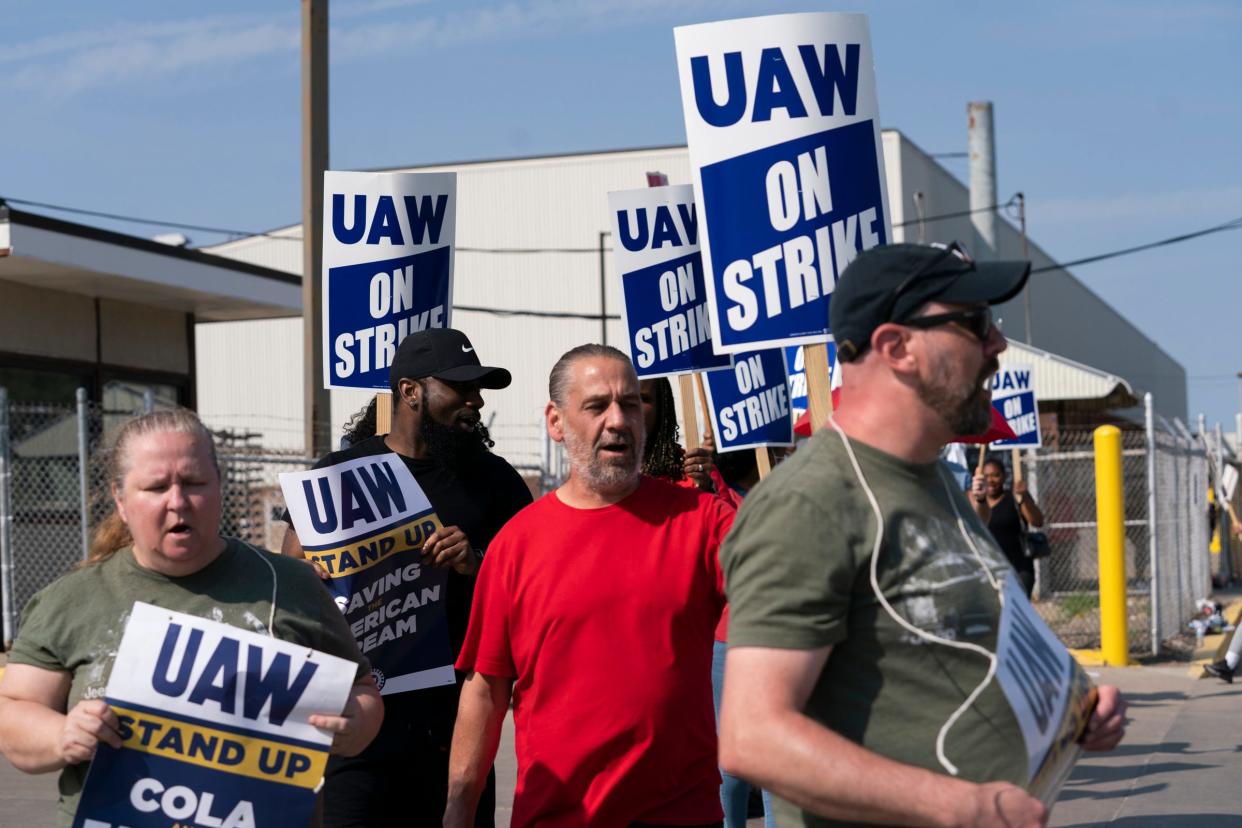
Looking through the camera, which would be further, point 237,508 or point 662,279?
point 237,508

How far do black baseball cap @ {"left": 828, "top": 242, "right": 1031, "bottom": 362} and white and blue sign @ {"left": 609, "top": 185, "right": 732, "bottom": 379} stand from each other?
18.3ft

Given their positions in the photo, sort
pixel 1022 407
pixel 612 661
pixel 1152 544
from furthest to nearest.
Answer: pixel 1022 407
pixel 1152 544
pixel 612 661

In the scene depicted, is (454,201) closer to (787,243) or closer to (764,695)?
(787,243)

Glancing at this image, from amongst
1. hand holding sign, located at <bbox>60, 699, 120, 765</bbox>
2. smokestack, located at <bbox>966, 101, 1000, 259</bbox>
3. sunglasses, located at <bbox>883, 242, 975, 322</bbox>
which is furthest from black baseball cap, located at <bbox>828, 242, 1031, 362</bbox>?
smokestack, located at <bbox>966, 101, 1000, 259</bbox>

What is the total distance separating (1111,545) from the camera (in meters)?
15.5

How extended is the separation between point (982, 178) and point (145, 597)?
4525 centimetres

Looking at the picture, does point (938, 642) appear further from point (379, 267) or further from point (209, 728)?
point (379, 267)

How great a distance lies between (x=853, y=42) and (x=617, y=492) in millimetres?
1681

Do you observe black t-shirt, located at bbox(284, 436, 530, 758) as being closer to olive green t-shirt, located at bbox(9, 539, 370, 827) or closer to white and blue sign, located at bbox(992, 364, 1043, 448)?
olive green t-shirt, located at bbox(9, 539, 370, 827)

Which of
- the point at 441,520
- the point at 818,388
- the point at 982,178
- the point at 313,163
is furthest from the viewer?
the point at 982,178

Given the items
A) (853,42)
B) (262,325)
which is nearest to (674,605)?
(853,42)

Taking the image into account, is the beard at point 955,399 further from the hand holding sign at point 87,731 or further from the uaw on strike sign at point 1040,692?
the hand holding sign at point 87,731

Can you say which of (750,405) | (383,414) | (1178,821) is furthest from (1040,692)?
(1178,821)

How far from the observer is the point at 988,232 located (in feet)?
154
